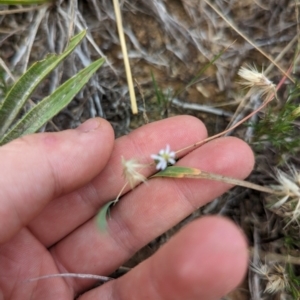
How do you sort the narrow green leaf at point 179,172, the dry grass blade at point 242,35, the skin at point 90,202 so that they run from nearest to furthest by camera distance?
1. the skin at point 90,202
2. the narrow green leaf at point 179,172
3. the dry grass blade at point 242,35

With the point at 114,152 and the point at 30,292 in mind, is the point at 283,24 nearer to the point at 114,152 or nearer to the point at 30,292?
the point at 114,152

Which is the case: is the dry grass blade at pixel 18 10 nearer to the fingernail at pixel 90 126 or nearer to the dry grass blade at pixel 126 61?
the dry grass blade at pixel 126 61

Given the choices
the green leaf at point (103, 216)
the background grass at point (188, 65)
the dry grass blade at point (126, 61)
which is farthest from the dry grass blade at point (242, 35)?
the green leaf at point (103, 216)

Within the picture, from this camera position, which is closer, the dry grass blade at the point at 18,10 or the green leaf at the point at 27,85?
the green leaf at the point at 27,85

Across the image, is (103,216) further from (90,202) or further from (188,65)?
(188,65)

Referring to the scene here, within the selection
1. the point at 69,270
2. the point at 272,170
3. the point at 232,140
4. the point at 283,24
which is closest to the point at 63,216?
the point at 69,270

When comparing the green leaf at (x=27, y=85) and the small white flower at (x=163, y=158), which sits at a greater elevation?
the green leaf at (x=27, y=85)
